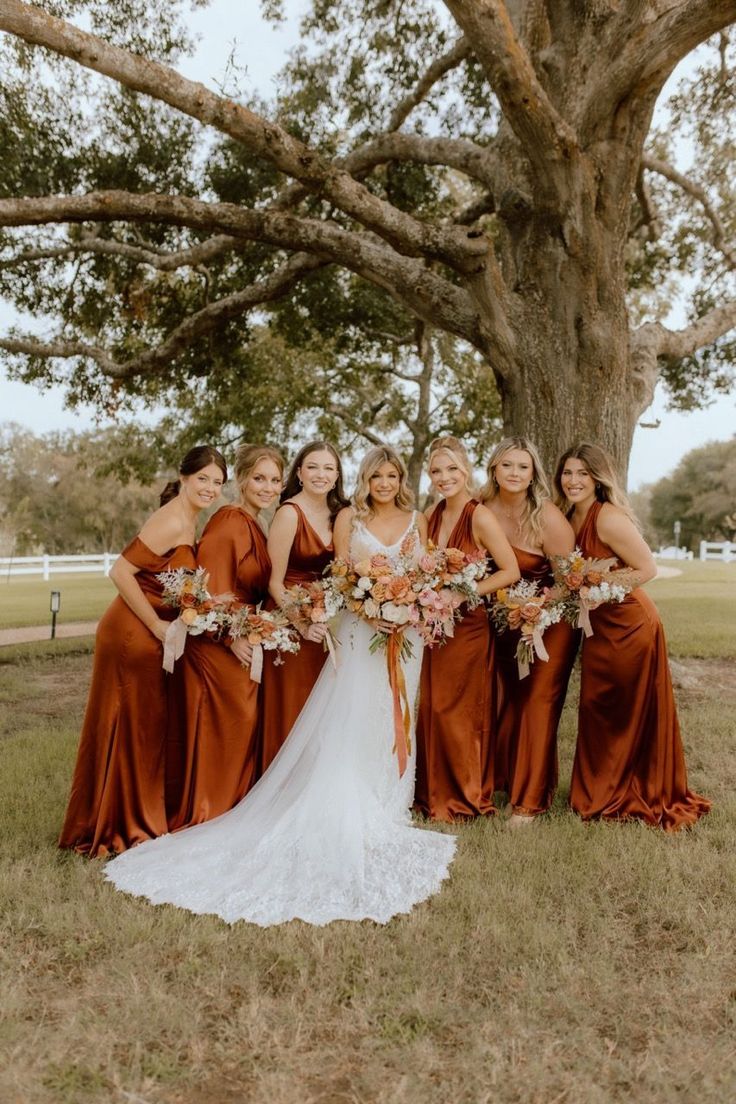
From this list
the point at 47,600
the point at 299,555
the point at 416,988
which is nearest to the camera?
the point at 416,988

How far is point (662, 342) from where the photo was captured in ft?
36.7

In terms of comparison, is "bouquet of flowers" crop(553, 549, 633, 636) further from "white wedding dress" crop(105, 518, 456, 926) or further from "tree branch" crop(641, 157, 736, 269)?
"tree branch" crop(641, 157, 736, 269)

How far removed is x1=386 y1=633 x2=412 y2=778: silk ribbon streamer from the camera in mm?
5840

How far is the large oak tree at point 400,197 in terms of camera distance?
7.83 m

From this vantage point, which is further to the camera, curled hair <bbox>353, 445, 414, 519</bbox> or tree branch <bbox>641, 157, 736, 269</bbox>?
tree branch <bbox>641, 157, 736, 269</bbox>

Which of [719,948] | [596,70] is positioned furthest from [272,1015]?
[596,70]

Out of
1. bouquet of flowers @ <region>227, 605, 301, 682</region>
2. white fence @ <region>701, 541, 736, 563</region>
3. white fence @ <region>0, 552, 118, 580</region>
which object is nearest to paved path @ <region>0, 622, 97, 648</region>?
bouquet of flowers @ <region>227, 605, 301, 682</region>

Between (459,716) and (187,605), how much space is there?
2110 millimetres

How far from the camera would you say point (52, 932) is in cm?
424

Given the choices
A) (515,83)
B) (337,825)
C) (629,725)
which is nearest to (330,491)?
(337,825)

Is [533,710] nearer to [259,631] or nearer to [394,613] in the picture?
[394,613]

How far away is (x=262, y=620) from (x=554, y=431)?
4810 millimetres

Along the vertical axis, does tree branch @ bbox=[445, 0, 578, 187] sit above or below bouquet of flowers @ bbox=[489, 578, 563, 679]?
above

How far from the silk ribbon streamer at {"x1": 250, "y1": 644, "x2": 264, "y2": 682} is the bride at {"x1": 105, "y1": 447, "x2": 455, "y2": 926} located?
1.40 feet
